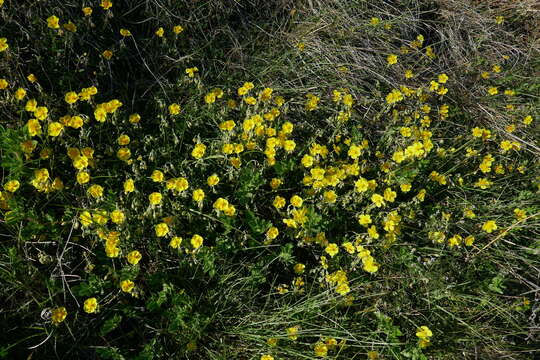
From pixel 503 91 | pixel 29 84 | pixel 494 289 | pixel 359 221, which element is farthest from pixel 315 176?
pixel 503 91

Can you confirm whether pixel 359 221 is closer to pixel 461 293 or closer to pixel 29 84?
pixel 461 293

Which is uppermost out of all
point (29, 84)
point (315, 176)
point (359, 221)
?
point (29, 84)

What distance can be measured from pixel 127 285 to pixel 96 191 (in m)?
0.55

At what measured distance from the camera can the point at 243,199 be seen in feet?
8.41

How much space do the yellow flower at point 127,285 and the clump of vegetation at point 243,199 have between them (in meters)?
0.01

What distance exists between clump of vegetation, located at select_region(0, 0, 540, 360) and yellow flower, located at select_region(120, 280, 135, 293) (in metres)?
0.01

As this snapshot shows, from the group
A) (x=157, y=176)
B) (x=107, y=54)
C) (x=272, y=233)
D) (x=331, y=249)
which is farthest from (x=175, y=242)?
(x=107, y=54)

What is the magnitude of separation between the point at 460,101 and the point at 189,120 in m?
2.52

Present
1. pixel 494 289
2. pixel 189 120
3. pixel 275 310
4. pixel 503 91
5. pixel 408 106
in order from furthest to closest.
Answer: pixel 503 91, pixel 408 106, pixel 189 120, pixel 494 289, pixel 275 310

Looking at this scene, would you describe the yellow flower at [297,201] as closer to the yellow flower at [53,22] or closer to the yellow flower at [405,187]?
the yellow flower at [405,187]

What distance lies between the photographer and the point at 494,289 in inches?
103

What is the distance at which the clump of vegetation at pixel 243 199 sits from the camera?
7.31 ft

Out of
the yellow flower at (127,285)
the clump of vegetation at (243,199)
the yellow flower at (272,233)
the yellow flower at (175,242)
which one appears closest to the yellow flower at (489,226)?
the clump of vegetation at (243,199)

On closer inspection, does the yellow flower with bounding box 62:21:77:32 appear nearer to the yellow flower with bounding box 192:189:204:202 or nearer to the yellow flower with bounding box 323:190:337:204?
the yellow flower with bounding box 192:189:204:202
